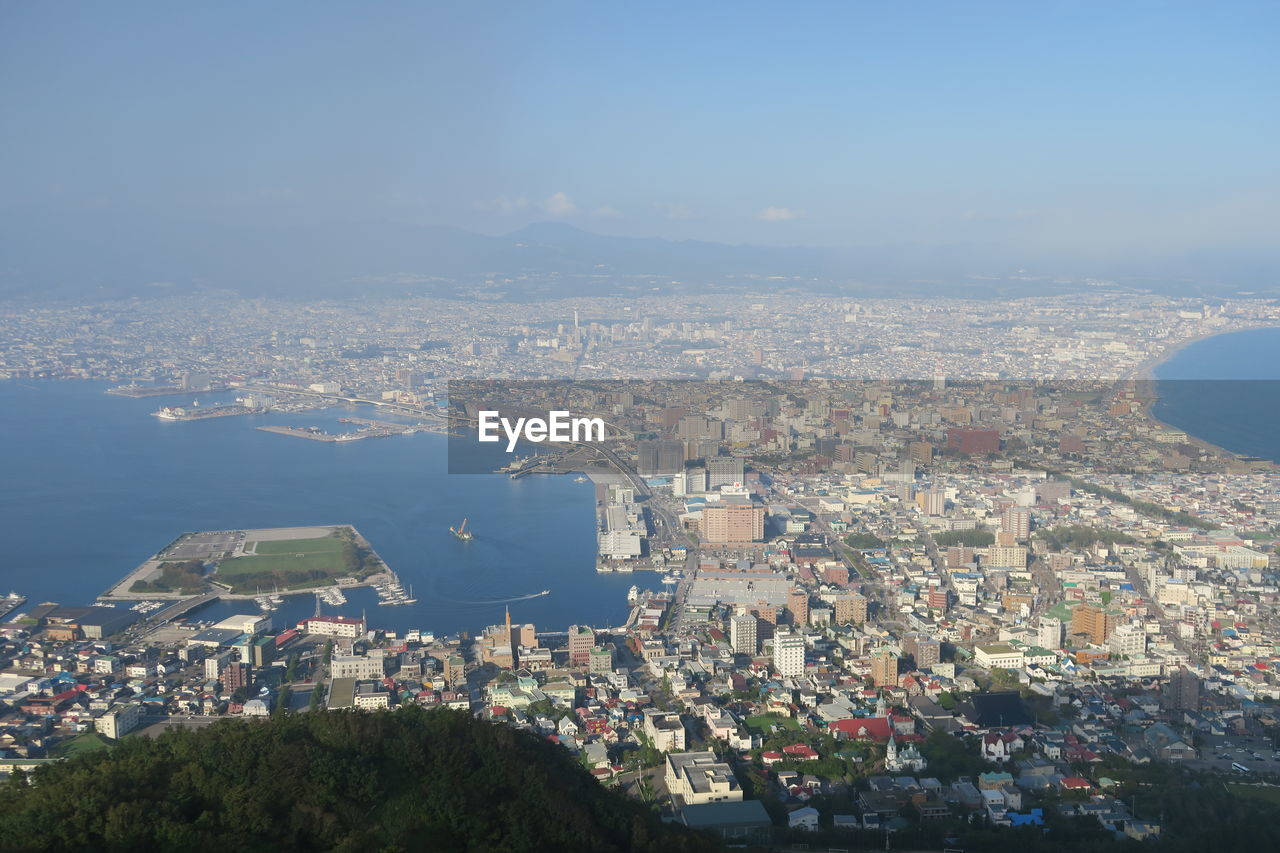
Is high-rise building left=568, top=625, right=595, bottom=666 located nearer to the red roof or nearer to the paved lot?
the red roof

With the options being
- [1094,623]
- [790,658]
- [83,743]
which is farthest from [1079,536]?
[83,743]

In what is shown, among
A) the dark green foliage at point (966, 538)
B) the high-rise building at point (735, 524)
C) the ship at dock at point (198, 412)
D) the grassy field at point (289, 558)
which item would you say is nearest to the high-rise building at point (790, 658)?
the high-rise building at point (735, 524)

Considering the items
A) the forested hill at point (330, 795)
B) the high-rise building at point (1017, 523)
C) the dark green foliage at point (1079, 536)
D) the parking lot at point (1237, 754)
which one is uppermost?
the forested hill at point (330, 795)

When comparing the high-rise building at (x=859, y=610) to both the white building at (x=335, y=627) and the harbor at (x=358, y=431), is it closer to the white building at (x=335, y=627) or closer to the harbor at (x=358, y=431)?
the white building at (x=335, y=627)

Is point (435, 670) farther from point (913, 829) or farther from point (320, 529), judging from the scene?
point (320, 529)

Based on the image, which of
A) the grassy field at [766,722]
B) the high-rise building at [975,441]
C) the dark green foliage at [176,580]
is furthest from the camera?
the high-rise building at [975,441]

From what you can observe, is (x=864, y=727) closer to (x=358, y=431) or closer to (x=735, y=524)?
(x=735, y=524)
